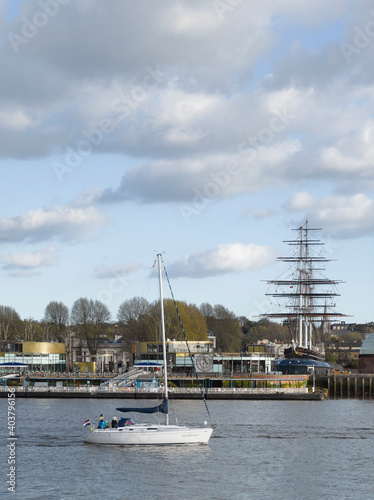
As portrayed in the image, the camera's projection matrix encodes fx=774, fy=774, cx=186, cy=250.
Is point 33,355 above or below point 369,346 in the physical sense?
below

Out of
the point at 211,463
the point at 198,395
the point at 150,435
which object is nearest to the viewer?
the point at 211,463

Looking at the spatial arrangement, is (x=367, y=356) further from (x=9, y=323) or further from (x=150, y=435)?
(x=150, y=435)

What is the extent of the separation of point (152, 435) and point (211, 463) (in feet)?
19.7

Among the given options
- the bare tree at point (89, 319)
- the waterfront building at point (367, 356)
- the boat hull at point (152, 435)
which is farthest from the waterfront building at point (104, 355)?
the boat hull at point (152, 435)

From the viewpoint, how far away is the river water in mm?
42156

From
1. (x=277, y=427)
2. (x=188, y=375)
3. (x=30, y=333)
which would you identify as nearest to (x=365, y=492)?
(x=277, y=427)

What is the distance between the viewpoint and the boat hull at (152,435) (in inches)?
2127

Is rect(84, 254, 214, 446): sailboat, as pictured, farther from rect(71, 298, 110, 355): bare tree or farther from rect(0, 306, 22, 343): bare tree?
rect(71, 298, 110, 355): bare tree

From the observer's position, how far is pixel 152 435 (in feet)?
177

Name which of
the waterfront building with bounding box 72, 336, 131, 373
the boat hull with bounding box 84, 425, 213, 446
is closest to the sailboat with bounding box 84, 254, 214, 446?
the boat hull with bounding box 84, 425, 213, 446

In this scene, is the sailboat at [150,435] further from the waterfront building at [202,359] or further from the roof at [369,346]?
the roof at [369,346]

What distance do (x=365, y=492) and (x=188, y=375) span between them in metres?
77.7

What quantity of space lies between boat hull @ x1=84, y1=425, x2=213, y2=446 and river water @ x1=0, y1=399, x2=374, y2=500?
1.80 ft

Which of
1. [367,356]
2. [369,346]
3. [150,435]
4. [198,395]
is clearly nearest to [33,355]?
[198,395]
